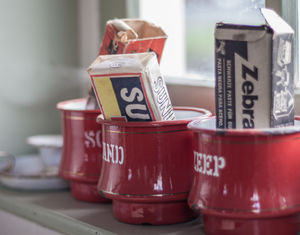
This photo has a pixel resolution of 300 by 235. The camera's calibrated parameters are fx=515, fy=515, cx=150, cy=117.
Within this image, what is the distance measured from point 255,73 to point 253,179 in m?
0.14

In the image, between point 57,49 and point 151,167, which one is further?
point 57,49

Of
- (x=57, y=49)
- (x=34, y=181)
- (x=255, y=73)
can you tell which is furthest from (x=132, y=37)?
(x=57, y=49)

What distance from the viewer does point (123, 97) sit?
0.75 metres

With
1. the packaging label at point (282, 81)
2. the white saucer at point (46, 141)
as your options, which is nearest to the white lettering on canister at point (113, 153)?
the packaging label at point (282, 81)

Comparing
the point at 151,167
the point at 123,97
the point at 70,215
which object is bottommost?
the point at 70,215

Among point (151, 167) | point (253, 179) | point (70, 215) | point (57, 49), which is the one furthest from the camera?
point (57, 49)

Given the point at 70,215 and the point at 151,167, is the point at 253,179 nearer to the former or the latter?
the point at 151,167

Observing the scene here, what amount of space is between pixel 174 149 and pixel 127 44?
20 centimetres

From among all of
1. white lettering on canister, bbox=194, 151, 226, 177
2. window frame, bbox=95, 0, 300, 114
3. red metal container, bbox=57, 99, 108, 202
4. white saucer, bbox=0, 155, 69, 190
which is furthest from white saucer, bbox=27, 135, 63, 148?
white lettering on canister, bbox=194, 151, 226, 177

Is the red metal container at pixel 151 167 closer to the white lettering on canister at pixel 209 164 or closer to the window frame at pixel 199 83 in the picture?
the white lettering on canister at pixel 209 164

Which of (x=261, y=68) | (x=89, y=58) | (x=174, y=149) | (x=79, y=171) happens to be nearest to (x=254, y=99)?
(x=261, y=68)

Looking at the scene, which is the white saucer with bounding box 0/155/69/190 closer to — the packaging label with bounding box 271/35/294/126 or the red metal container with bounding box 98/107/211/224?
the red metal container with bounding box 98/107/211/224

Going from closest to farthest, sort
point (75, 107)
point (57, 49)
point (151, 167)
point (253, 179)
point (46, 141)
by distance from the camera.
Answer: point (253, 179)
point (151, 167)
point (75, 107)
point (46, 141)
point (57, 49)

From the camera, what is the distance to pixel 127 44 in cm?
85
